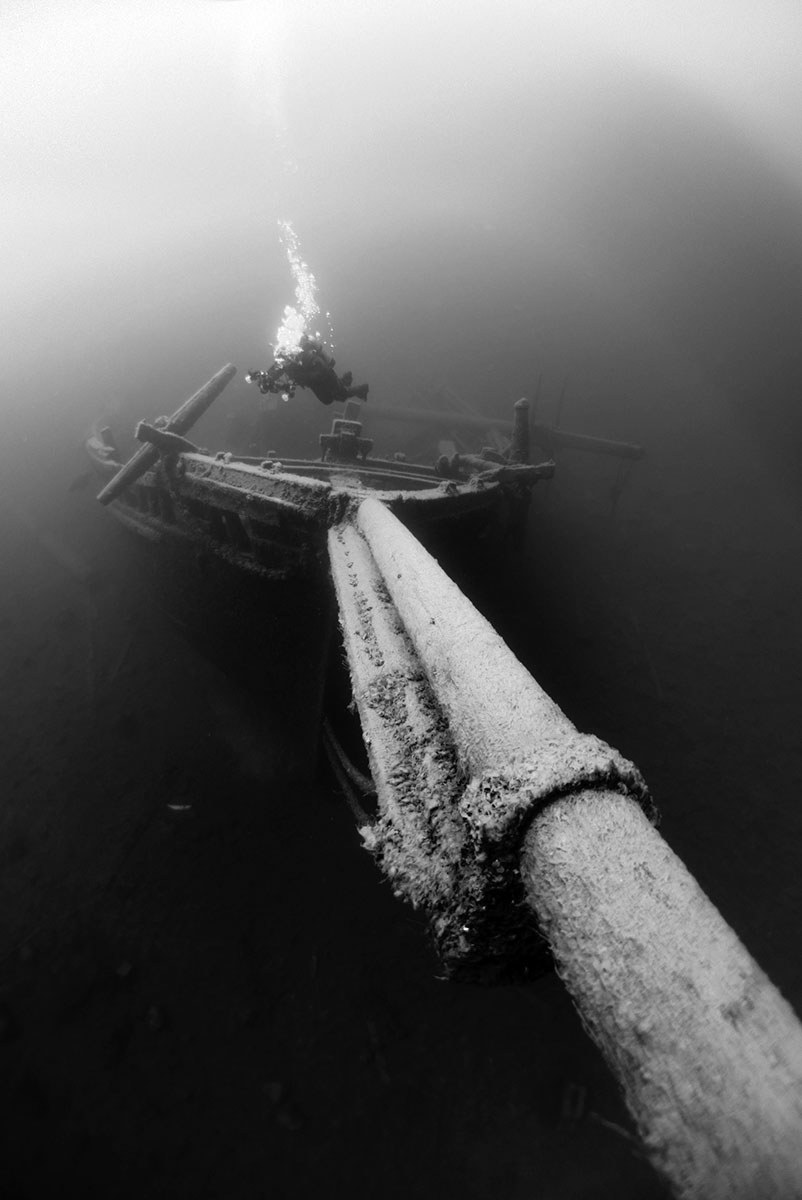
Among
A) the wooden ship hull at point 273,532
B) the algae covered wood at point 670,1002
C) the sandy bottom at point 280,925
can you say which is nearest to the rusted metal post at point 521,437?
the wooden ship hull at point 273,532

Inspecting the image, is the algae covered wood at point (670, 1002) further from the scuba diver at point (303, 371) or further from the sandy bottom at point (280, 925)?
the scuba diver at point (303, 371)

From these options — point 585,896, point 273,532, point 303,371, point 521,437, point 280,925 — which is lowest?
point 280,925

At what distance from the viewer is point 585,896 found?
0.78 metres

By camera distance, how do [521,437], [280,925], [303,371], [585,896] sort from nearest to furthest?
[585,896] < [280,925] < [303,371] < [521,437]

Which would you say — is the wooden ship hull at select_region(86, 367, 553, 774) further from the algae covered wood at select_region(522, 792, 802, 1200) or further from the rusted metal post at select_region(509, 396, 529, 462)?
the algae covered wood at select_region(522, 792, 802, 1200)

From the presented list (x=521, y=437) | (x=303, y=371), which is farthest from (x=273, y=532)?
(x=521, y=437)

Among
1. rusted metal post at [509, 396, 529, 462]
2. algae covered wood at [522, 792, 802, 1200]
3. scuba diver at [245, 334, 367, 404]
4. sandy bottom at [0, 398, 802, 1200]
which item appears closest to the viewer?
algae covered wood at [522, 792, 802, 1200]

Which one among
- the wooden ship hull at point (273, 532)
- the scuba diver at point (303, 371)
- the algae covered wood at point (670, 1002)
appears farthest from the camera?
the scuba diver at point (303, 371)

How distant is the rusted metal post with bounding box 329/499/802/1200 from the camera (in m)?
0.52

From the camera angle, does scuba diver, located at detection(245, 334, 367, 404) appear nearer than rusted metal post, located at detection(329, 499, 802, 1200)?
No

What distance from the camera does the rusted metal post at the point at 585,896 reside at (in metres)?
0.52

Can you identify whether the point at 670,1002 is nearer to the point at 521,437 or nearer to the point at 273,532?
the point at 273,532

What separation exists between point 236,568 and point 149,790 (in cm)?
251

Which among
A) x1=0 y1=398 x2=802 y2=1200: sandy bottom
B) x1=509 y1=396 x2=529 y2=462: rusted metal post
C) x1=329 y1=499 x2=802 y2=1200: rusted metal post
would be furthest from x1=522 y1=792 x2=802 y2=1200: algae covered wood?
x1=509 y1=396 x2=529 y2=462: rusted metal post
